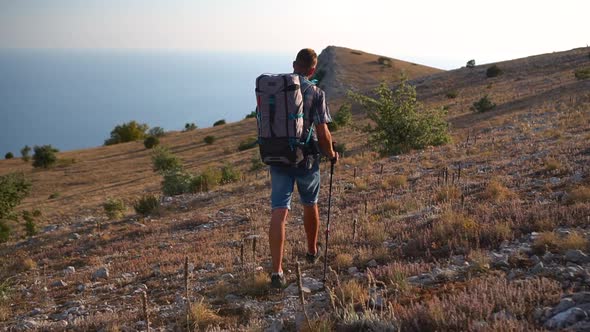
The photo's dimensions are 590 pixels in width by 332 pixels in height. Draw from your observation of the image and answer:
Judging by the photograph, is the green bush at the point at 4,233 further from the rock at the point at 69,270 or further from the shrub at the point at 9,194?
the rock at the point at 69,270

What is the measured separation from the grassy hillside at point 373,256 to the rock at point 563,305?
10 millimetres

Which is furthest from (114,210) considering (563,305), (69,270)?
(563,305)

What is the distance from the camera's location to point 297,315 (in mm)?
3697

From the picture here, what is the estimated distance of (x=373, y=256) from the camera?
5207 mm

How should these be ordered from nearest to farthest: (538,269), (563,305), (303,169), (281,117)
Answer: (563,305) → (538,269) → (281,117) → (303,169)

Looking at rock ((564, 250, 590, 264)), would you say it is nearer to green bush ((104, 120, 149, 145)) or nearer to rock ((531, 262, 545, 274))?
rock ((531, 262, 545, 274))

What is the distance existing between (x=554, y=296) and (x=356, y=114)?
136 ft

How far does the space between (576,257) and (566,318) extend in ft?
4.76

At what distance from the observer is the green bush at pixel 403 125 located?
16969mm

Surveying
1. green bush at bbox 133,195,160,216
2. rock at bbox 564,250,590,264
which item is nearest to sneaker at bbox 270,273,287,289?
rock at bbox 564,250,590,264

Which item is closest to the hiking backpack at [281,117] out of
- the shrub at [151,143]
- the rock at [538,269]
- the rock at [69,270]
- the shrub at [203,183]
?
the rock at [538,269]

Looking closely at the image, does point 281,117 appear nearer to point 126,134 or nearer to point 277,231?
point 277,231

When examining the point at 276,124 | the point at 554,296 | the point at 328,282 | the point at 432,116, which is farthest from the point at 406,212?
the point at 432,116

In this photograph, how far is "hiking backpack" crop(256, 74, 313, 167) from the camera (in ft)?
14.1
